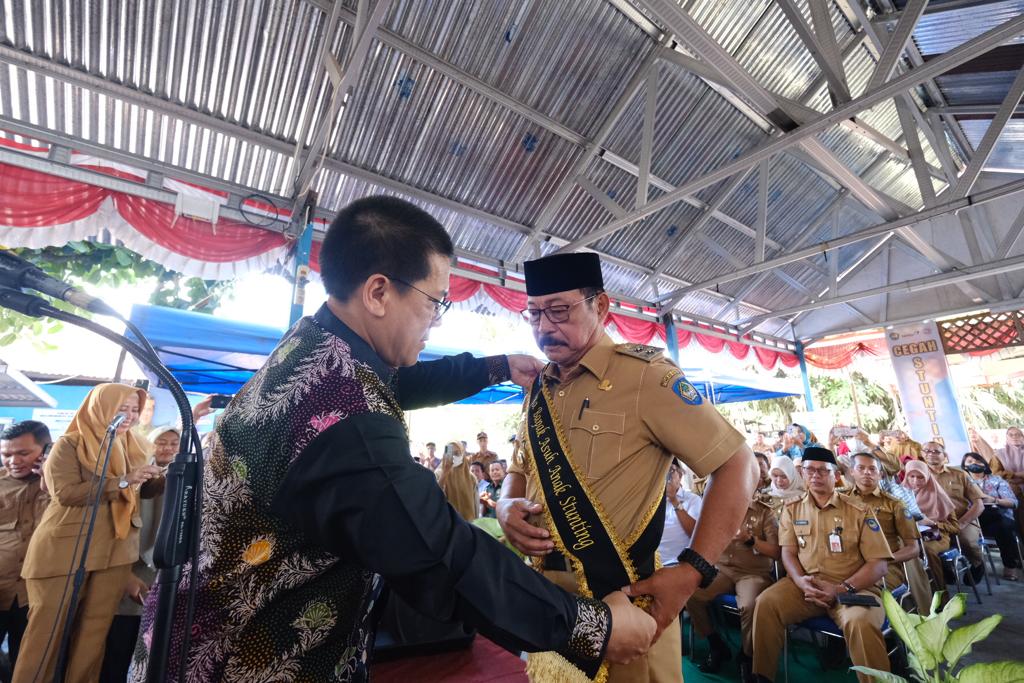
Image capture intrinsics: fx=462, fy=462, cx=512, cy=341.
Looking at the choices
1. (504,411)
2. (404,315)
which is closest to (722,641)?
(404,315)

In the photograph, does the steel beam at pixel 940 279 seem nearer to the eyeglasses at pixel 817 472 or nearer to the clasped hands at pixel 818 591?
the eyeglasses at pixel 817 472

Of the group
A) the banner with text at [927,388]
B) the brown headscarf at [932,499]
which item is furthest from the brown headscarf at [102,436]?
the banner with text at [927,388]

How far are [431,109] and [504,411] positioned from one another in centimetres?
2117

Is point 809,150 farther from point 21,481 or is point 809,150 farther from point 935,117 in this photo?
point 21,481

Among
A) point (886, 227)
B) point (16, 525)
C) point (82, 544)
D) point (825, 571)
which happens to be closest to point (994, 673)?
point (825, 571)

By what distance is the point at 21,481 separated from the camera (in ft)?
11.2

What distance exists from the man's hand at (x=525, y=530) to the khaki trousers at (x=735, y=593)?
2.94m

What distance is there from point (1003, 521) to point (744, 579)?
4564mm

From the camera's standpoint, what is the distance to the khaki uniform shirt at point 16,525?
10.4 feet

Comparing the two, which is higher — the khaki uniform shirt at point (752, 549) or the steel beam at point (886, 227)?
the steel beam at point (886, 227)

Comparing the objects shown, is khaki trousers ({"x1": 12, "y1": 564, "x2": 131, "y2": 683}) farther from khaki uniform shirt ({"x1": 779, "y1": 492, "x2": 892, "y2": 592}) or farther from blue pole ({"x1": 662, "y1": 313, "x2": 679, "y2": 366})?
blue pole ({"x1": 662, "y1": 313, "x2": 679, "y2": 366})

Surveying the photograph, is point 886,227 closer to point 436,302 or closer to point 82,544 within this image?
point 436,302

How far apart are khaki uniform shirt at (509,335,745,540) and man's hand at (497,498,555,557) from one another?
0.09 metres

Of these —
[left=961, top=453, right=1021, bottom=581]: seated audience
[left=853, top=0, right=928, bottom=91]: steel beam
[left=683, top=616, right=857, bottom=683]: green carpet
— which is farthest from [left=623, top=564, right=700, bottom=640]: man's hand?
[left=961, top=453, right=1021, bottom=581]: seated audience
